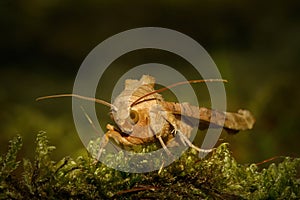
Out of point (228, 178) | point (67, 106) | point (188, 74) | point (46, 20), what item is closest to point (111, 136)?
point (228, 178)

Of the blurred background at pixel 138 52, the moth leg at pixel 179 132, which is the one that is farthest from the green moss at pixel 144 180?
the blurred background at pixel 138 52

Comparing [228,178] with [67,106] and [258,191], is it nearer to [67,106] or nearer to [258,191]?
[258,191]

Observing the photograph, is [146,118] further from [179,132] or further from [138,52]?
[138,52]

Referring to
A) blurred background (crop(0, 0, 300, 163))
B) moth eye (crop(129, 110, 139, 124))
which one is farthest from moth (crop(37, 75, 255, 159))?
blurred background (crop(0, 0, 300, 163))

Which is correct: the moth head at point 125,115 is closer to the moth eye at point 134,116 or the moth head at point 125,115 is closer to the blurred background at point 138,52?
the moth eye at point 134,116

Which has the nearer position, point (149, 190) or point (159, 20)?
point (149, 190)

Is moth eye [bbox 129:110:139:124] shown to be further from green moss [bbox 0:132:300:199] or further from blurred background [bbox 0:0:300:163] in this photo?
blurred background [bbox 0:0:300:163]
